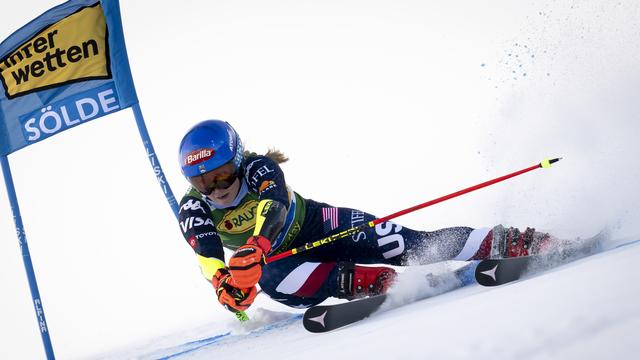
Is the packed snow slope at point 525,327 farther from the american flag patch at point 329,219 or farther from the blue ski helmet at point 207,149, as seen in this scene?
the american flag patch at point 329,219

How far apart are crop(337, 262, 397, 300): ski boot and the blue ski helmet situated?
0.91 meters

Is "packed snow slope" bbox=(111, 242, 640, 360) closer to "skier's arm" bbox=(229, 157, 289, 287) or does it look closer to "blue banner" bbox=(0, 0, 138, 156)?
"skier's arm" bbox=(229, 157, 289, 287)

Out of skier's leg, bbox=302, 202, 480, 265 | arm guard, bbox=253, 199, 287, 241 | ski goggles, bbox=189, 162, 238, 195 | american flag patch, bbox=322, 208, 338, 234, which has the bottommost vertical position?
skier's leg, bbox=302, 202, 480, 265

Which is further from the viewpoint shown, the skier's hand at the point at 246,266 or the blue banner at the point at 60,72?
the blue banner at the point at 60,72

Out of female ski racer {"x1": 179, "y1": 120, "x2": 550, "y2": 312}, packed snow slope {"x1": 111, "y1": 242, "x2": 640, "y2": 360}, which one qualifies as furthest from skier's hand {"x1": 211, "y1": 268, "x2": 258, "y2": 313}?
packed snow slope {"x1": 111, "y1": 242, "x2": 640, "y2": 360}

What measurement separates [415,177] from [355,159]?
1703mm

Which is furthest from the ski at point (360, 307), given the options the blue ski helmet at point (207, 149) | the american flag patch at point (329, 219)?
the blue ski helmet at point (207, 149)

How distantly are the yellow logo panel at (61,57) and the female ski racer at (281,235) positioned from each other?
1.93 meters

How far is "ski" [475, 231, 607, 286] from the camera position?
2758mm

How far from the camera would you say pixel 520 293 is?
2.08 meters

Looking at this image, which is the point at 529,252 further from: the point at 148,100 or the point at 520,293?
the point at 148,100

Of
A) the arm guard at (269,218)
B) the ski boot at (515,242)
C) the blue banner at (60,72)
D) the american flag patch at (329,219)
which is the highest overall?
the blue banner at (60,72)

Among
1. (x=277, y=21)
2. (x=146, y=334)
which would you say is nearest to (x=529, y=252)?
(x=146, y=334)

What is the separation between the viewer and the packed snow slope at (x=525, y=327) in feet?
4.37
